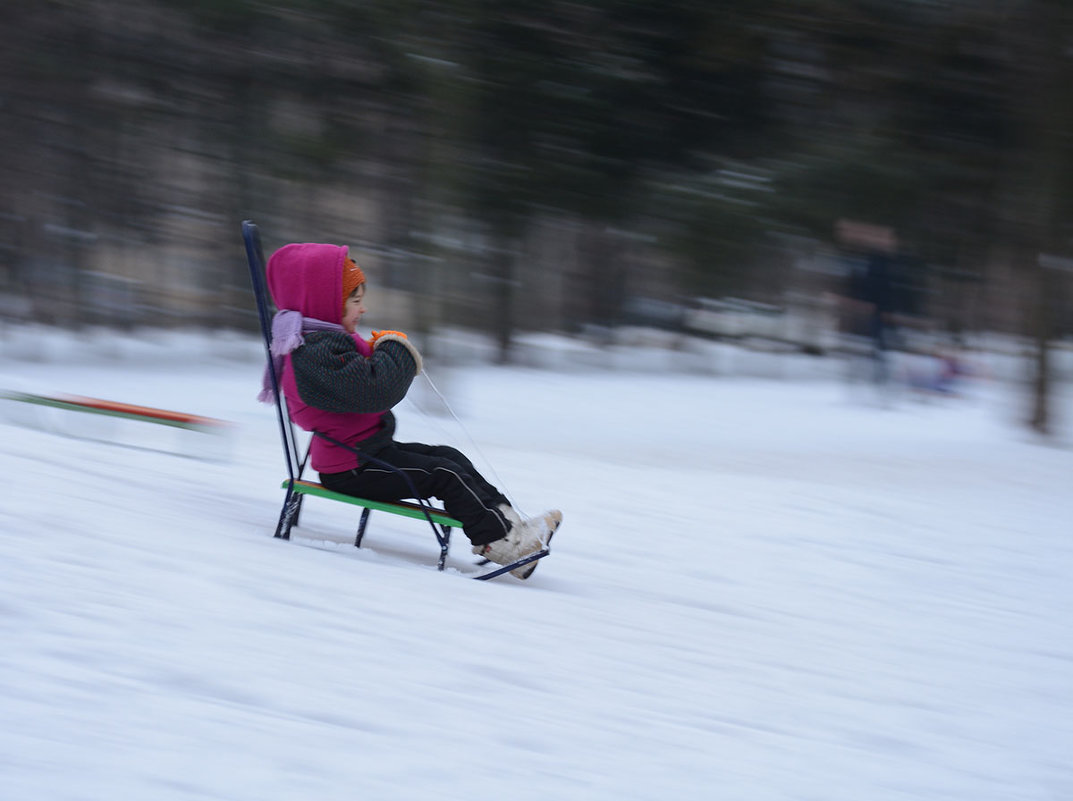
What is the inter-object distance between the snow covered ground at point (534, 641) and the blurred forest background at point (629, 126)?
7.83 feet

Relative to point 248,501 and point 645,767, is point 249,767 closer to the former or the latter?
point 645,767

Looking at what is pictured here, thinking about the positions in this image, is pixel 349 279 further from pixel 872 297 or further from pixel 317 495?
pixel 872 297

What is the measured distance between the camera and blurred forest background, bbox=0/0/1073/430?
336 inches

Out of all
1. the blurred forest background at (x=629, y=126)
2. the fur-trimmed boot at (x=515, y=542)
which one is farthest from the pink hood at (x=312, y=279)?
the blurred forest background at (x=629, y=126)

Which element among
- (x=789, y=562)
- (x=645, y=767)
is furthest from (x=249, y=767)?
(x=789, y=562)

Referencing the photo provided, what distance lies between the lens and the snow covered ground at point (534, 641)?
2.73m

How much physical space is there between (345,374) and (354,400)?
108 mm

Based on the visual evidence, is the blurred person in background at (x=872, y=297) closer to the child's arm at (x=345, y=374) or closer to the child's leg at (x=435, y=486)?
the child's leg at (x=435, y=486)

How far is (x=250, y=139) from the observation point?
1106 centimetres

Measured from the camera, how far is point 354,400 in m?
4.27

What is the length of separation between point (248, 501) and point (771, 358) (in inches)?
393

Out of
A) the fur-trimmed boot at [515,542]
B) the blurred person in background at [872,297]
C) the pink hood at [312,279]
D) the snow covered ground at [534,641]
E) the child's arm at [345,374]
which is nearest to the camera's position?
the snow covered ground at [534,641]

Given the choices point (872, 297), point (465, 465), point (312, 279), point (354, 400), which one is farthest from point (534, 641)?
point (872, 297)

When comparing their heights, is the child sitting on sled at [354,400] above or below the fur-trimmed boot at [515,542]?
above
